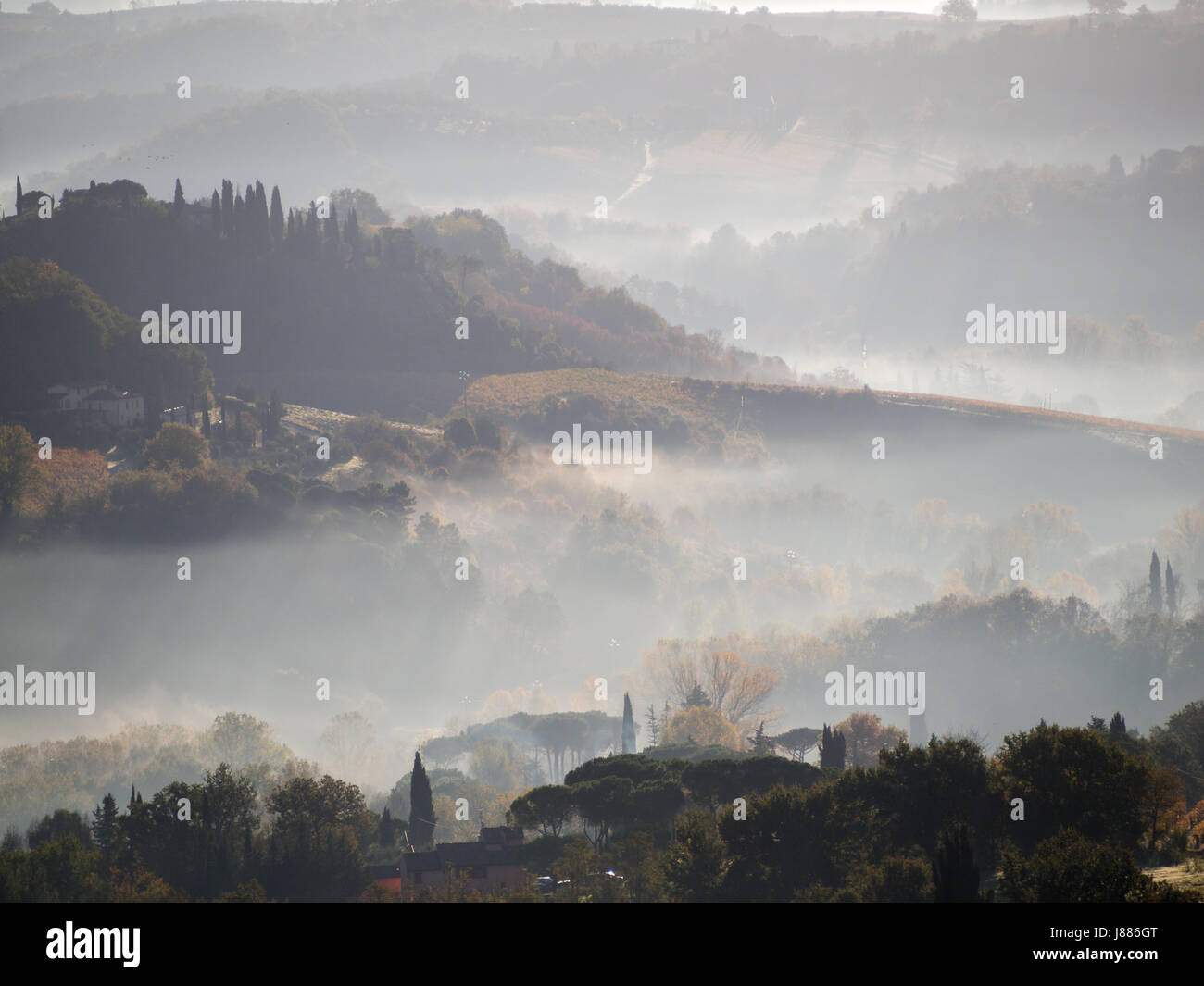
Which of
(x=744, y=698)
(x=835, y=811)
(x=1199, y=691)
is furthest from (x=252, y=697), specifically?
(x=835, y=811)

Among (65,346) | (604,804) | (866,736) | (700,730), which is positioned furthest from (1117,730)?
(65,346)

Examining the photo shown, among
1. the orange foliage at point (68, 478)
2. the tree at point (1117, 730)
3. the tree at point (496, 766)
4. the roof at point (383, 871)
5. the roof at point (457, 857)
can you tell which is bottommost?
the roof at point (383, 871)

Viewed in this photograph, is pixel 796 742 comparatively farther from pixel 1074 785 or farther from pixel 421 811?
pixel 1074 785

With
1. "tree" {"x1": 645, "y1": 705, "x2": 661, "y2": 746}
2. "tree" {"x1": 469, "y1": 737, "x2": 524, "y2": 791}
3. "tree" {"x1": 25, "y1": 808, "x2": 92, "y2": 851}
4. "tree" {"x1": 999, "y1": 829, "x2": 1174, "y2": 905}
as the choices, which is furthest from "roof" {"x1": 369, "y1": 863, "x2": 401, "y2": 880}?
"tree" {"x1": 469, "y1": 737, "x2": 524, "y2": 791}

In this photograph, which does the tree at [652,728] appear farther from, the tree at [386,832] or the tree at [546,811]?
the tree at [546,811]

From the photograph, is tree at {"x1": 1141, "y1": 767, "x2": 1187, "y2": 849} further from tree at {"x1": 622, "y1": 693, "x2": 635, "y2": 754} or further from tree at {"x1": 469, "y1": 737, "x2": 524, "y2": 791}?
tree at {"x1": 469, "y1": 737, "x2": 524, "y2": 791}


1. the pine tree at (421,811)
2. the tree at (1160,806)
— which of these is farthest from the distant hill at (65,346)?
the tree at (1160,806)
